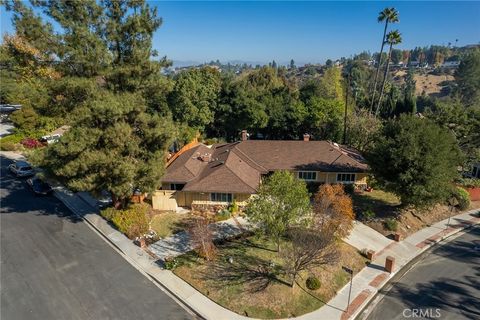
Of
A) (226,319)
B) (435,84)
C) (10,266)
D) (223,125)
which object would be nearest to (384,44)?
(223,125)

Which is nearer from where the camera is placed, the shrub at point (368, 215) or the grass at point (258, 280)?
the grass at point (258, 280)

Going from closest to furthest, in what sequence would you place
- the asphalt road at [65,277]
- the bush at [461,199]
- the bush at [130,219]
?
the asphalt road at [65,277], the bush at [130,219], the bush at [461,199]

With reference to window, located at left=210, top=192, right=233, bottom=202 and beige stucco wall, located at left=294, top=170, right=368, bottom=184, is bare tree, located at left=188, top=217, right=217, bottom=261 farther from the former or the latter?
beige stucco wall, located at left=294, top=170, right=368, bottom=184

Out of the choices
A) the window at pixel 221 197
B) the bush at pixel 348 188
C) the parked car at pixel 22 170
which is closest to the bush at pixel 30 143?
the parked car at pixel 22 170

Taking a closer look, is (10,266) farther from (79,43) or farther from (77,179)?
(79,43)

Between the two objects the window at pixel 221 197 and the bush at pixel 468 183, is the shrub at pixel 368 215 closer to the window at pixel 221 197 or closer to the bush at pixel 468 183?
the window at pixel 221 197

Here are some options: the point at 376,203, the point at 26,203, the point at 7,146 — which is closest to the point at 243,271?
the point at 376,203

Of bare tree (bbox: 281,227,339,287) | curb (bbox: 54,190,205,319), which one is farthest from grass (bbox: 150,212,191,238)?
bare tree (bbox: 281,227,339,287)
